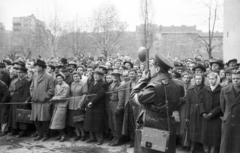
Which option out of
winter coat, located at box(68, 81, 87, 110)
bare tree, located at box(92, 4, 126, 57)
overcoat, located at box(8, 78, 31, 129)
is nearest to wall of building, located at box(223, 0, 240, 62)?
winter coat, located at box(68, 81, 87, 110)

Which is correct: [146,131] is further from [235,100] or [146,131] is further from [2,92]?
[2,92]

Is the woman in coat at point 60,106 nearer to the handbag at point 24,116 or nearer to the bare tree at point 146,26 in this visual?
the handbag at point 24,116

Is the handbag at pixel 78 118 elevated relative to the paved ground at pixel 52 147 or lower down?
elevated

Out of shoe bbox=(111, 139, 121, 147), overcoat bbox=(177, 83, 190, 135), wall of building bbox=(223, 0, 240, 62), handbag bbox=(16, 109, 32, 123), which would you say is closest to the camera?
overcoat bbox=(177, 83, 190, 135)

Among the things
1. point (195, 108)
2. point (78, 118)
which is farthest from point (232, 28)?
point (78, 118)

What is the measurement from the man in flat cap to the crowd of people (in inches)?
72.3

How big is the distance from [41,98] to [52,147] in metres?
1.48

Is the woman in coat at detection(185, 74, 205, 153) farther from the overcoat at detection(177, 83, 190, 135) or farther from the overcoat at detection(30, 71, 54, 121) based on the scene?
the overcoat at detection(30, 71, 54, 121)

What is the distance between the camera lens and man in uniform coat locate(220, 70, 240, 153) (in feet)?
17.4

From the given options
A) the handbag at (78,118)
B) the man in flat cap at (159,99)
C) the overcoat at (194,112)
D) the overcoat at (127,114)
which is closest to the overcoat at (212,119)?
the overcoat at (194,112)

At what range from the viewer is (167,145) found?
13.1ft

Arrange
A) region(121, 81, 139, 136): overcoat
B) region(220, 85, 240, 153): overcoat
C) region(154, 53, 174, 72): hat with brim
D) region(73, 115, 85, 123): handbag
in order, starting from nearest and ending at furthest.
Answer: region(154, 53, 174, 72): hat with brim, region(220, 85, 240, 153): overcoat, region(121, 81, 139, 136): overcoat, region(73, 115, 85, 123): handbag

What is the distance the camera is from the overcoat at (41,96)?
25.9 feet

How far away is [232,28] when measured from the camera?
11711mm
